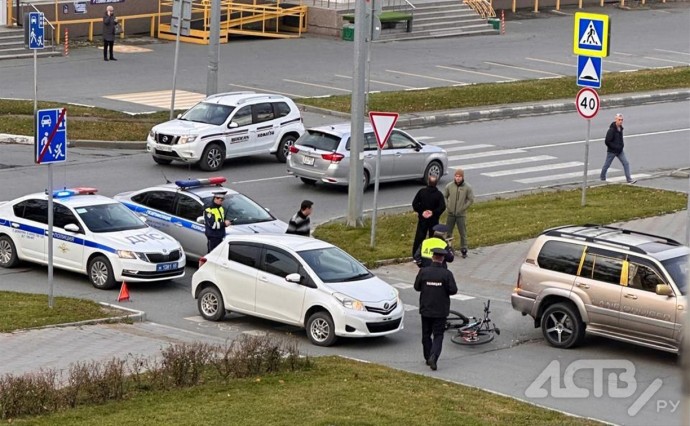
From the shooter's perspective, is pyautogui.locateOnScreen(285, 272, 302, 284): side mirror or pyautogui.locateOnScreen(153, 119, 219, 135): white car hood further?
pyautogui.locateOnScreen(153, 119, 219, 135): white car hood

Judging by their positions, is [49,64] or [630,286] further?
[49,64]

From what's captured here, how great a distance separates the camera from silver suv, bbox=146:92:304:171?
30.4 meters

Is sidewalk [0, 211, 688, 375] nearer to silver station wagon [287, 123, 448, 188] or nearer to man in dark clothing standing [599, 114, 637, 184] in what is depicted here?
silver station wagon [287, 123, 448, 188]

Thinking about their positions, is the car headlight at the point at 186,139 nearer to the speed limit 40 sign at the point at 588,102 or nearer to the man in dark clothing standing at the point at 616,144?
the speed limit 40 sign at the point at 588,102

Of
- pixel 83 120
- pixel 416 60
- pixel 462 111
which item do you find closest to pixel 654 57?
pixel 416 60

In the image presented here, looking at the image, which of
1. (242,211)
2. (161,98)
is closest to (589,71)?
(242,211)

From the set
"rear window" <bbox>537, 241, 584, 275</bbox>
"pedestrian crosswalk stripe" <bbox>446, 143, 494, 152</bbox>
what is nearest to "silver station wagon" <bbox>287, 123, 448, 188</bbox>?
"pedestrian crosswalk stripe" <bbox>446, 143, 494, 152</bbox>

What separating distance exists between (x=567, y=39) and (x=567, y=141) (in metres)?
20.7

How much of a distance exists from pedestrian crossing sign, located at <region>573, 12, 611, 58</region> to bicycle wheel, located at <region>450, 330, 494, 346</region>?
9.05 metres

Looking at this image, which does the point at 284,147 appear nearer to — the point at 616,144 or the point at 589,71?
the point at 616,144

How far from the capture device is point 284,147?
3219 cm

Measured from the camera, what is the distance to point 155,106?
3712 cm

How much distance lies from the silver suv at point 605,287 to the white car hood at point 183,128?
12754mm

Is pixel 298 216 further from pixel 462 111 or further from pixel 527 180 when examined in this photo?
pixel 462 111
